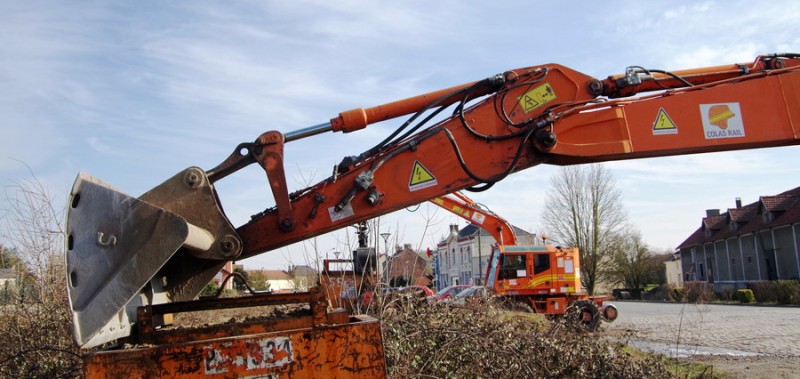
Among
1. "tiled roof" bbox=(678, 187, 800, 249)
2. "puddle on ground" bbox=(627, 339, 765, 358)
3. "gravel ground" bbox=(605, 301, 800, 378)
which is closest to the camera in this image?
"gravel ground" bbox=(605, 301, 800, 378)

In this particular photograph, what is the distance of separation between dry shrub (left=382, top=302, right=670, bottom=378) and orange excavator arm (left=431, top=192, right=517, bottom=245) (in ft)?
27.7

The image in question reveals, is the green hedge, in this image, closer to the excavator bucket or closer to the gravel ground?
the gravel ground

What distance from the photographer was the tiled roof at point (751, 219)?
41.9m

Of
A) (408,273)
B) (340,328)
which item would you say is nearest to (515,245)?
(408,273)

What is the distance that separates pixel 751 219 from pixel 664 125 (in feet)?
161

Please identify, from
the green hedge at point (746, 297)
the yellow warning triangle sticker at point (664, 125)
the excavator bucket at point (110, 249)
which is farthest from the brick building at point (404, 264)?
the green hedge at point (746, 297)

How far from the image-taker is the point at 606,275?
49.6 m

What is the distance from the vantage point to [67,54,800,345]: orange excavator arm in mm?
4547

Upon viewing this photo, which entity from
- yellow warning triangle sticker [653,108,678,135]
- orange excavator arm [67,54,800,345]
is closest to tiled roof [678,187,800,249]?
orange excavator arm [67,54,800,345]

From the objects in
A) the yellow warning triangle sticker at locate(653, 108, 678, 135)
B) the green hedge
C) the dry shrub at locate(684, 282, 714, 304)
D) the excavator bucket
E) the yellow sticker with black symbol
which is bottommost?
the green hedge

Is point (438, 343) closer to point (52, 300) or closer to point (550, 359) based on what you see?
point (550, 359)

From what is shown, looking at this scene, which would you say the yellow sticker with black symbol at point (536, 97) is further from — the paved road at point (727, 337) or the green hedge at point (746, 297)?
the green hedge at point (746, 297)

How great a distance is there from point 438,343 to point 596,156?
290 centimetres

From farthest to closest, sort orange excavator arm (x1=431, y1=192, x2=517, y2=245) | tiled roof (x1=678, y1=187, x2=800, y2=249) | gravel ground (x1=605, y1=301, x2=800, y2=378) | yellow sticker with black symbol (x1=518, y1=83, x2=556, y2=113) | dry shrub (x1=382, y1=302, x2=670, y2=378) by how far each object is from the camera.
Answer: tiled roof (x1=678, y1=187, x2=800, y2=249)
orange excavator arm (x1=431, y1=192, x2=517, y2=245)
gravel ground (x1=605, y1=301, x2=800, y2=378)
dry shrub (x1=382, y1=302, x2=670, y2=378)
yellow sticker with black symbol (x1=518, y1=83, x2=556, y2=113)
